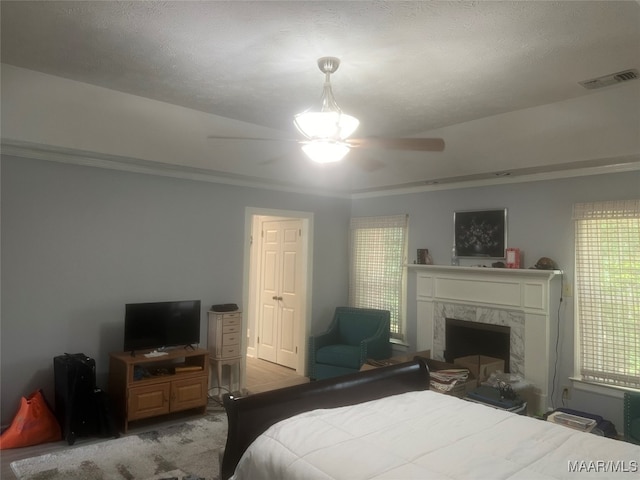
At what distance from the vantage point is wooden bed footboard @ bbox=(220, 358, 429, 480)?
2344 mm

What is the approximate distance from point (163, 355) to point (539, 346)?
3623mm

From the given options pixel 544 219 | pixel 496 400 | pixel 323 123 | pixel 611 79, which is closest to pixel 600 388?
pixel 496 400

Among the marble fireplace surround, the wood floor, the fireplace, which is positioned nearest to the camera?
the wood floor

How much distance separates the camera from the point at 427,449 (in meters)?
2.04

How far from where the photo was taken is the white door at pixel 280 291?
19.7 ft

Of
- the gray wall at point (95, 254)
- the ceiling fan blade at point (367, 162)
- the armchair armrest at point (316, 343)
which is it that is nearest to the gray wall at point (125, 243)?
the gray wall at point (95, 254)

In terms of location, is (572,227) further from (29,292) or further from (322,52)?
(29,292)

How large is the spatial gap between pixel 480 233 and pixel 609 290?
1.36 meters

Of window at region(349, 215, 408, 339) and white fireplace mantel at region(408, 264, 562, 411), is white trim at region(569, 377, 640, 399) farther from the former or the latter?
window at region(349, 215, 408, 339)

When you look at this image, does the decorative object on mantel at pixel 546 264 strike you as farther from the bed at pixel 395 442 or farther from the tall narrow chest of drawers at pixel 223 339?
the tall narrow chest of drawers at pixel 223 339

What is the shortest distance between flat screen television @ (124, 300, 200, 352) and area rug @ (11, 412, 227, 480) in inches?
31.3

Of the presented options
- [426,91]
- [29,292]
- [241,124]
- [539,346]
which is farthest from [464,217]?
[29,292]

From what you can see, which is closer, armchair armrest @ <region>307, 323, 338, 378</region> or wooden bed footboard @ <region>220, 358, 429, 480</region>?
wooden bed footboard @ <region>220, 358, 429, 480</region>

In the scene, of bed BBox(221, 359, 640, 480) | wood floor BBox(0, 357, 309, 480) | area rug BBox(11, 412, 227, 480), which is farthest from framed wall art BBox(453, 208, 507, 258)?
area rug BBox(11, 412, 227, 480)
